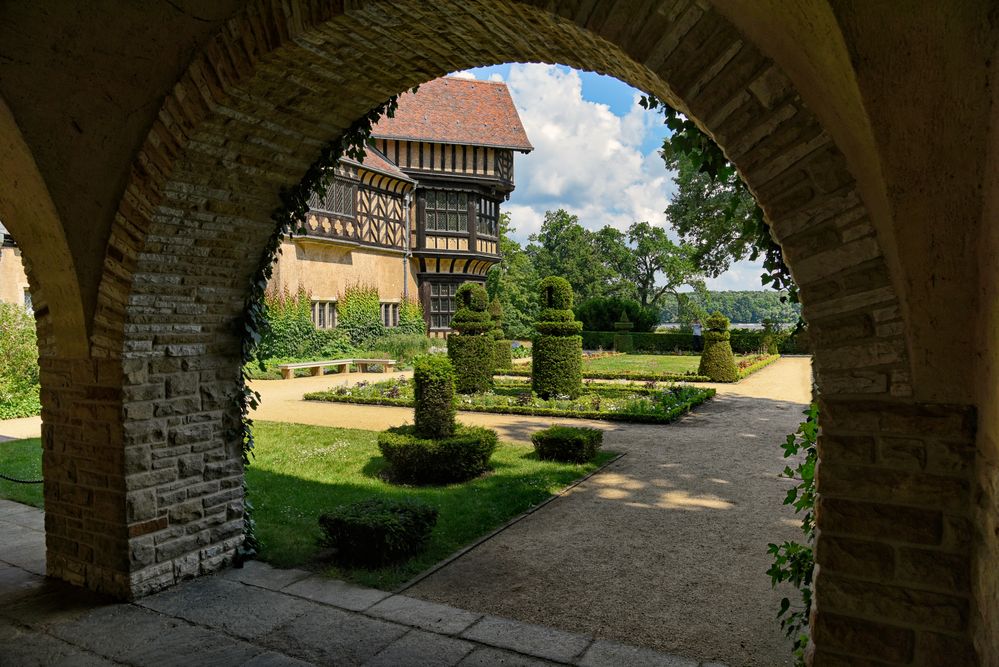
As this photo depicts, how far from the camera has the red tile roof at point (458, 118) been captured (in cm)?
2555

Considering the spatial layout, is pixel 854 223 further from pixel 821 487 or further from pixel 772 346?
pixel 772 346

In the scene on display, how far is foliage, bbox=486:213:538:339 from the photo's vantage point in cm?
3475

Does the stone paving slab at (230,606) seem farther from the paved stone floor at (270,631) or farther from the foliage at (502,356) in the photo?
the foliage at (502,356)

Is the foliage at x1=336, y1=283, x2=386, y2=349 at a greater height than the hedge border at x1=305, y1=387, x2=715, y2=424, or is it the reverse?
the foliage at x1=336, y1=283, x2=386, y2=349

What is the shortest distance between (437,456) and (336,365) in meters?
14.6

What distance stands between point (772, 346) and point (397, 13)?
1099 inches

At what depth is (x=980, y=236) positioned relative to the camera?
1.99 m

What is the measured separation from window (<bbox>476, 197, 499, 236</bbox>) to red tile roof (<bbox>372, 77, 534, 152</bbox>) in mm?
2419

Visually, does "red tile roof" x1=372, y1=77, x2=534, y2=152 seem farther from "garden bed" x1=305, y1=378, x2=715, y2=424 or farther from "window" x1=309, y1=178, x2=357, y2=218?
"garden bed" x1=305, y1=378, x2=715, y2=424

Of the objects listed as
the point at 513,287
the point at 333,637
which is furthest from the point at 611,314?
the point at 333,637

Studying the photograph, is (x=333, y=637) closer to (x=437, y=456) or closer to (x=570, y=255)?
(x=437, y=456)

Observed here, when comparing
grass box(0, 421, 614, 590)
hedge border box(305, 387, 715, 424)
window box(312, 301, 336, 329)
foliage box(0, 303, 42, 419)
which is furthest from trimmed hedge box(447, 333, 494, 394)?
window box(312, 301, 336, 329)

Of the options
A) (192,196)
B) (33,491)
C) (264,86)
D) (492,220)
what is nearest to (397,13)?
(264,86)

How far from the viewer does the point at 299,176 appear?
4816 millimetres
